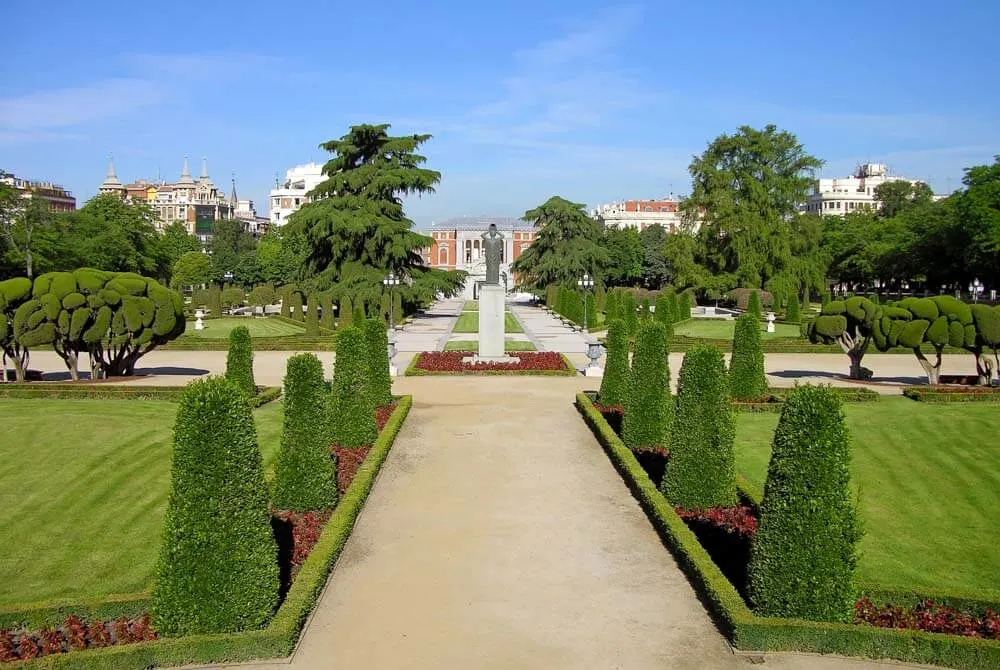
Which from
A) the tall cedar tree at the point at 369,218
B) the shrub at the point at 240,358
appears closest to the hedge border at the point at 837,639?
the shrub at the point at 240,358

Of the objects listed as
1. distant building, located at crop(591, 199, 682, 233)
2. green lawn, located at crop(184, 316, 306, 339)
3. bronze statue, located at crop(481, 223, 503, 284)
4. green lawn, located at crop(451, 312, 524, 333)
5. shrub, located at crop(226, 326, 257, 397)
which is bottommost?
green lawn, located at crop(451, 312, 524, 333)

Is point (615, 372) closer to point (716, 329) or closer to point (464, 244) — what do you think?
point (716, 329)

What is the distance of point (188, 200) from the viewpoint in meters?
151

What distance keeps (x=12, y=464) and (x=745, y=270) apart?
48449mm

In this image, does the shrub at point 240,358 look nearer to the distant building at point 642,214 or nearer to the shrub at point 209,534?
the shrub at point 209,534

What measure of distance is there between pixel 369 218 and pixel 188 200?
375ft

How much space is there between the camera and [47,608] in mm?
7832

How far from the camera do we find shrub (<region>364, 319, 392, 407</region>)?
59.5 feet

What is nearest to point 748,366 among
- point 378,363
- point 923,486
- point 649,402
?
point 649,402

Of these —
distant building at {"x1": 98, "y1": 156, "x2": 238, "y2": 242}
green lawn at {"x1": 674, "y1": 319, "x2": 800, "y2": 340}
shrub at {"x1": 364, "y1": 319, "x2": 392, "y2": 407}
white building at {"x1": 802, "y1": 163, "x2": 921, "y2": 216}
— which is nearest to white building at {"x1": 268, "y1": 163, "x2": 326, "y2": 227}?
distant building at {"x1": 98, "y1": 156, "x2": 238, "y2": 242}

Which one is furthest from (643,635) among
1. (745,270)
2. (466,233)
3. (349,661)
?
(466,233)

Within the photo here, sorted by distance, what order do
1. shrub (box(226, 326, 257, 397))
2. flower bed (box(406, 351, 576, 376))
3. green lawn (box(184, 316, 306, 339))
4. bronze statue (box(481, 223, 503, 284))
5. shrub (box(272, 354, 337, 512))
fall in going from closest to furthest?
1. shrub (box(272, 354, 337, 512))
2. shrub (box(226, 326, 257, 397))
3. flower bed (box(406, 351, 576, 376))
4. bronze statue (box(481, 223, 503, 284))
5. green lawn (box(184, 316, 306, 339))

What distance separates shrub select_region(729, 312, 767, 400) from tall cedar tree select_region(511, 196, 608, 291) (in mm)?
46412

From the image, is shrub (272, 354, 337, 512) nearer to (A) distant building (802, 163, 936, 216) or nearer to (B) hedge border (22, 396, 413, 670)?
(B) hedge border (22, 396, 413, 670)
